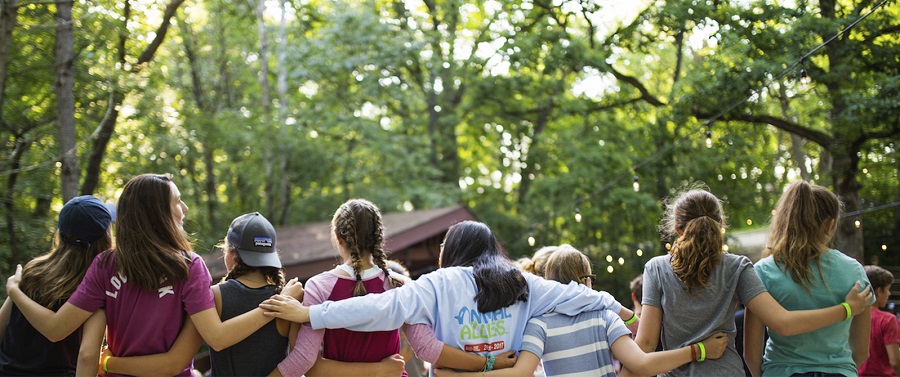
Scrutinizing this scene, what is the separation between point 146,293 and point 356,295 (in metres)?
0.76

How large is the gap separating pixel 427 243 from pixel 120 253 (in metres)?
10.0

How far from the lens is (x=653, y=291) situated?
304cm

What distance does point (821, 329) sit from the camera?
2975 mm

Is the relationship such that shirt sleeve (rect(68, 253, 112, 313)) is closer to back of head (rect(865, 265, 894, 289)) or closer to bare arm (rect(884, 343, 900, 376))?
bare arm (rect(884, 343, 900, 376))

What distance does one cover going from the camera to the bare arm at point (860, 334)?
306cm

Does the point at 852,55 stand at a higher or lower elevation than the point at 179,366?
higher

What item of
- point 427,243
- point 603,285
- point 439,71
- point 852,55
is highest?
point 439,71

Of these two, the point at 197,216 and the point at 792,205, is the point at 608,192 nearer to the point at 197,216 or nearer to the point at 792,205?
the point at 197,216

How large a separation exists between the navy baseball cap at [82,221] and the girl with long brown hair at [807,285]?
260 centimetres

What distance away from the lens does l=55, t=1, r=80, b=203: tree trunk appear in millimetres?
6246

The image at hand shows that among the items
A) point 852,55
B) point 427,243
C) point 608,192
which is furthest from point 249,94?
point 852,55

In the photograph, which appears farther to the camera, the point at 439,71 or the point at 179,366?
the point at 439,71

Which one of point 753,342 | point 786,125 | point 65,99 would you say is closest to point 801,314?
point 753,342

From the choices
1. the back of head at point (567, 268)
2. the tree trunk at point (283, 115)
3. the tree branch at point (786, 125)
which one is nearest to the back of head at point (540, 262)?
the back of head at point (567, 268)
